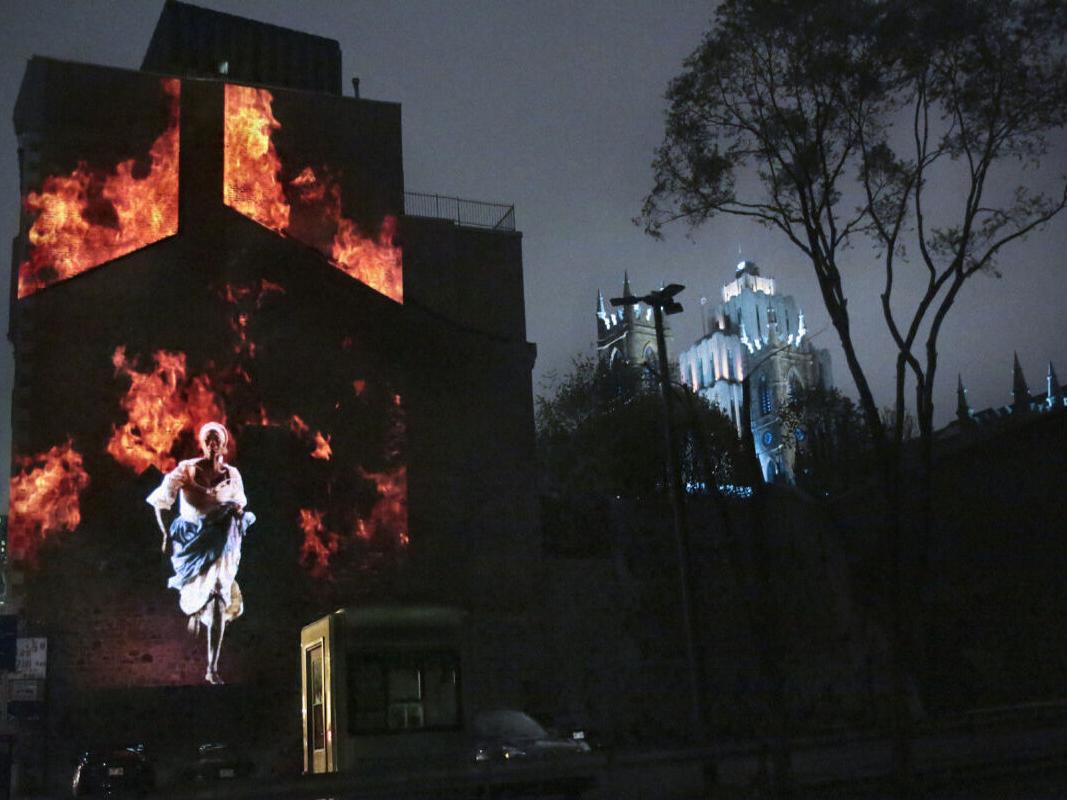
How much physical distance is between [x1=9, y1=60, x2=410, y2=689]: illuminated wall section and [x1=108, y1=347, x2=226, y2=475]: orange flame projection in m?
0.06

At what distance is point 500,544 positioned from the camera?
3709 centimetres

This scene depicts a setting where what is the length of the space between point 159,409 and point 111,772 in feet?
34.4

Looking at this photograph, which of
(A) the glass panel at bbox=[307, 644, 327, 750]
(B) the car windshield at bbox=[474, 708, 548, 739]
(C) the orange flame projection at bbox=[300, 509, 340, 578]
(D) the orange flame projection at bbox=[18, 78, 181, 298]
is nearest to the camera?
(A) the glass panel at bbox=[307, 644, 327, 750]

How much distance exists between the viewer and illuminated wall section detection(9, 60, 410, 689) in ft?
102

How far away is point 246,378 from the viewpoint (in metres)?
33.7

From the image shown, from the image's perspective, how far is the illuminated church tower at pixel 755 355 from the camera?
497ft

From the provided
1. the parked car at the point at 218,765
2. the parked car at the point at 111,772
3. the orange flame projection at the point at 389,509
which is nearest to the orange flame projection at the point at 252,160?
the orange flame projection at the point at 389,509

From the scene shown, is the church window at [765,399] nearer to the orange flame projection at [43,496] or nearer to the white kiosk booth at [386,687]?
the orange flame projection at [43,496]

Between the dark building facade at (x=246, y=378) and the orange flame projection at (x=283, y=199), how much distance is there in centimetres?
7

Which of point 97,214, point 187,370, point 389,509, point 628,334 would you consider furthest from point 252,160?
point 628,334

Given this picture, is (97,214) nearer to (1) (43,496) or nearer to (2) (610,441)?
(1) (43,496)

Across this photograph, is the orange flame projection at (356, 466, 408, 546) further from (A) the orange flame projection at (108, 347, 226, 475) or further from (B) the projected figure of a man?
(A) the orange flame projection at (108, 347, 226, 475)

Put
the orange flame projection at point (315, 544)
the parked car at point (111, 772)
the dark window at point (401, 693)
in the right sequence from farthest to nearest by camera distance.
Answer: the orange flame projection at point (315, 544) < the parked car at point (111, 772) < the dark window at point (401, 693)

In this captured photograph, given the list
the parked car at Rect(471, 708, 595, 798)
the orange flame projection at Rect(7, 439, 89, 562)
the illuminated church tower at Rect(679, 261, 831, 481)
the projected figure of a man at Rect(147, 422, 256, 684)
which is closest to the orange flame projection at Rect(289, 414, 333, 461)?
the projected figure of a man at Rect(147, 422, 256, 684)
